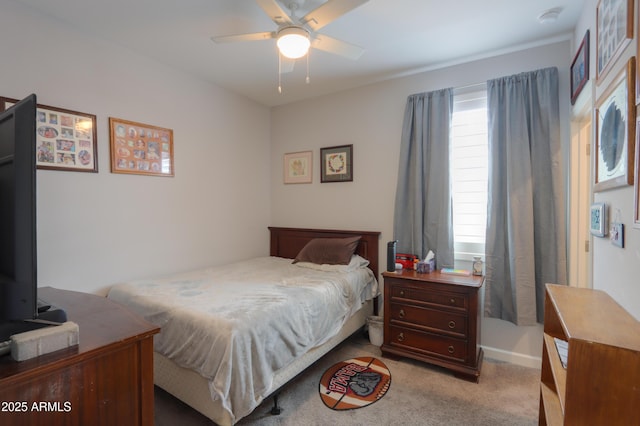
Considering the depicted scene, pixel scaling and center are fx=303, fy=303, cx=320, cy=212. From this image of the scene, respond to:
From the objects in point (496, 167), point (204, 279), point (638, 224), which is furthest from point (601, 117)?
point (204, 279)

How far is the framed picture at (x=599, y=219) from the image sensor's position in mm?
1410

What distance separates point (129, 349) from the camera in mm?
986

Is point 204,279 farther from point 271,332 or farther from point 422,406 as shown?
point 422,406

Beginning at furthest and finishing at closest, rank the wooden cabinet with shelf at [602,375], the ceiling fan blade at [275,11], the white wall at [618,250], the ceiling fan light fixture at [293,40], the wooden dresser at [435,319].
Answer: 1. the wooden dresser at [435,319]
2. the ceiling fan light fixture at [293,40]
3. the ceiling fan blade at [275,11]
4. the white wall at [618,250]
5. the wooden cabinet with shelf at [602,375]

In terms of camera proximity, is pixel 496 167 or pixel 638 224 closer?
pixel 638 224

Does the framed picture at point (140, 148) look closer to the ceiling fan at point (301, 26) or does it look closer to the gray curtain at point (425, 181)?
the ceiling fan at point (301, 26)

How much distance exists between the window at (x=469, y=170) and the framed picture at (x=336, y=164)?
107 cm

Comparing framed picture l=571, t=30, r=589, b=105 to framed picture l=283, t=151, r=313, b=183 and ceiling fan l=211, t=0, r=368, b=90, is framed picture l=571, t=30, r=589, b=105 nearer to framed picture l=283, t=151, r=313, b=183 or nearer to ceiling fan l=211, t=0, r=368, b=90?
ceiling fan l=211, t=0, r=368, b=90

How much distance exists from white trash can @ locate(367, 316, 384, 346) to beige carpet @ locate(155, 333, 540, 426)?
0.39 metres

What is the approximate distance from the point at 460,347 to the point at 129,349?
2313mm

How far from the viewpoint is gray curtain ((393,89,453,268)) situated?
2.80 meters

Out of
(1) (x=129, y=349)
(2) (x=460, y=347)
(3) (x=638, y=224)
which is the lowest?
(2) (x=460, y=347)

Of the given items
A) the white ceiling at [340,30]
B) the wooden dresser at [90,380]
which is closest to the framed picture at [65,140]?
the white ceiling at [340,30]

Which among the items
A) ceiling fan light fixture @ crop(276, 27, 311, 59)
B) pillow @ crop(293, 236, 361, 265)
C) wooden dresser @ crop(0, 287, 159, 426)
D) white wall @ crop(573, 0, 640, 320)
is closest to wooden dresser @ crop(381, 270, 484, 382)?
pillow @ crop(293, 236, 361, 265)
